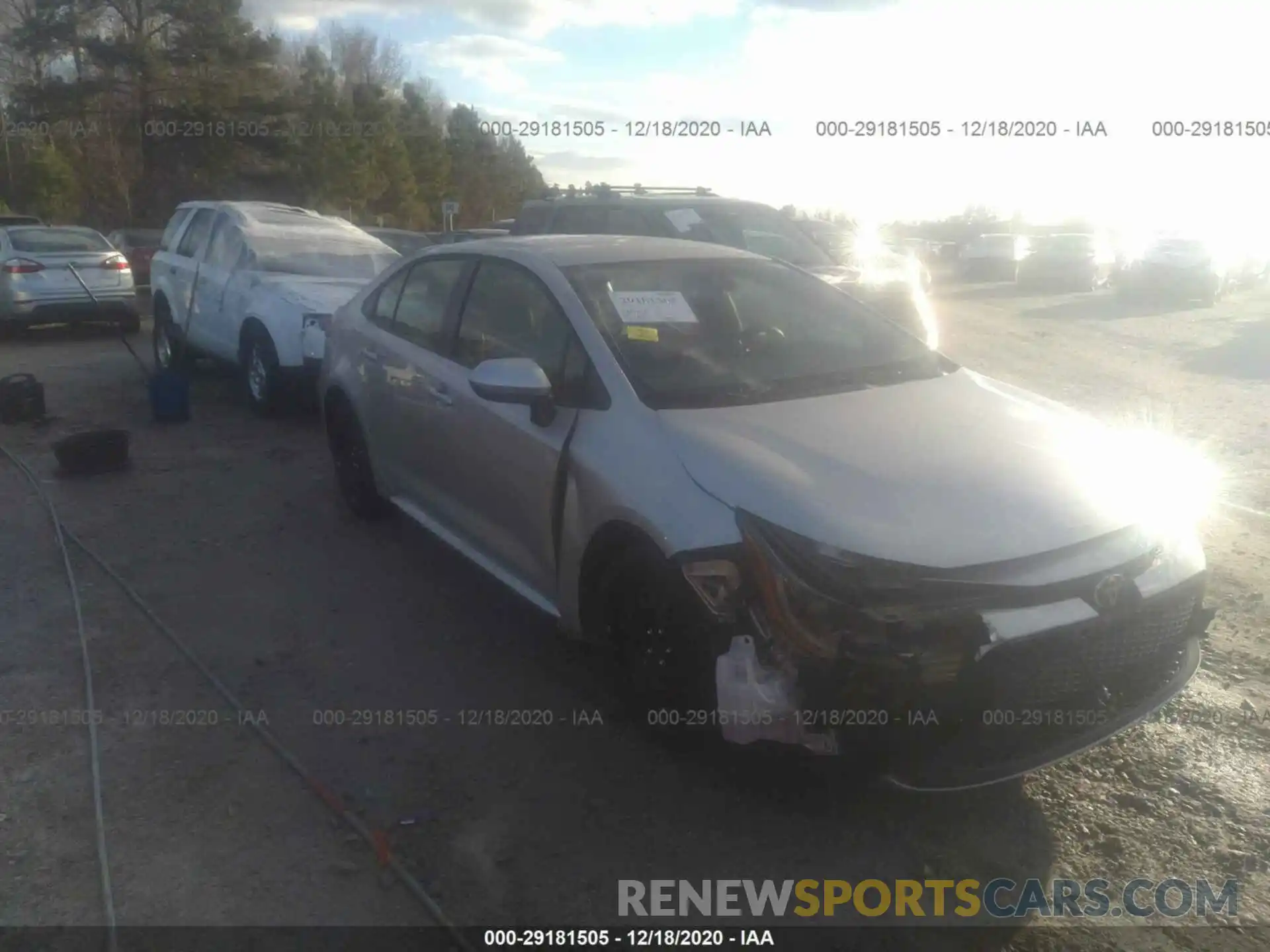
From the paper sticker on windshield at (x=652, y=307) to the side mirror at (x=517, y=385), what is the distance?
43 cm

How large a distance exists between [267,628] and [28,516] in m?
2.58

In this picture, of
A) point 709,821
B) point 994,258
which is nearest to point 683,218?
point 709,821

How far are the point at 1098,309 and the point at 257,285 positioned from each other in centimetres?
1659

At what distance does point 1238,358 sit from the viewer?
13.5 metres

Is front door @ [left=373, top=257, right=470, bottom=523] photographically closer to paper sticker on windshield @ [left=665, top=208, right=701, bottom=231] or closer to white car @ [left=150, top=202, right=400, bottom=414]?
white car @ [left=150, top=202, right=400, bottom=414]

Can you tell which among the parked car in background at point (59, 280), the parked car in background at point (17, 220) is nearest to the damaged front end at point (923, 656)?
the parked car in background at point (59, 280)

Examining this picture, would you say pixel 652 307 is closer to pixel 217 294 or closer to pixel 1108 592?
pixel 1108 592

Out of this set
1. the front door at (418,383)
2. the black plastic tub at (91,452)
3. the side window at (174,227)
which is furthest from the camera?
the side window at (174,227)

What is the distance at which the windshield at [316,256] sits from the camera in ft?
31.4

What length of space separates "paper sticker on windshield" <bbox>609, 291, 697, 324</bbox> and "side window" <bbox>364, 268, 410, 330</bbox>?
5.66 feet

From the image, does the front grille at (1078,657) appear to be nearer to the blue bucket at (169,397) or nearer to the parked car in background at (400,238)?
the blue bucket at (169,397)

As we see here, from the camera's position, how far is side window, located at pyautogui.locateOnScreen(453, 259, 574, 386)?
4.29 meters

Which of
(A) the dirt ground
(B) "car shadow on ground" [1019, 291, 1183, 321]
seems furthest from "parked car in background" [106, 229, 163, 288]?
(B) "car shadow on ground" [1019, 291, 1183, 321]

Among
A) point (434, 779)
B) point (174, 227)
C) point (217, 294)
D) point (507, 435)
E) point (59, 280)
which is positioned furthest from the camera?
point (59, 280)
